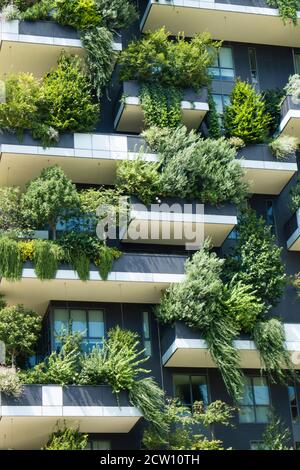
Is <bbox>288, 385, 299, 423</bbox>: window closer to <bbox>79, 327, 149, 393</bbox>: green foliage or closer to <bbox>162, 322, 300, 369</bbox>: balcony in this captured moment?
<bbox>162, 322, 300, 369</bbox>: balcony

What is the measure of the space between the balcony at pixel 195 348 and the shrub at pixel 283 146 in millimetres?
6453

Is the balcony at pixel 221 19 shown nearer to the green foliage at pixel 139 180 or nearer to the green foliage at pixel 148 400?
the green foliage at pixel 139 180

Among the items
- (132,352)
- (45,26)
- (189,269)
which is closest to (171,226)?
(189,269)

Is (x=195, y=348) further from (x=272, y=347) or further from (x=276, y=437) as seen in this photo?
(x=276, y=437)

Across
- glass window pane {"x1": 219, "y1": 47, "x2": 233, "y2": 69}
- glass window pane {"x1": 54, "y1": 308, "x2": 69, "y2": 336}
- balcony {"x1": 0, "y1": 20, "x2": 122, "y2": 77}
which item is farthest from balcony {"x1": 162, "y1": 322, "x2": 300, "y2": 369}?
glass window pane {"x1": 219, "y1": 47, "x2": 233, "y2": 69}

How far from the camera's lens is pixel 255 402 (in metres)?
44.5

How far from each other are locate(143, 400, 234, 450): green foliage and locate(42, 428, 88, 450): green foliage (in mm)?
2046

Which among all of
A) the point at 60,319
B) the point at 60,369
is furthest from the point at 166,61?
the point at 60,369

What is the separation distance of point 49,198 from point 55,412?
6.99m

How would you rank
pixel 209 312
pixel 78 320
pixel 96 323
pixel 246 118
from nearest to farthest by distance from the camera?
1. pixel 209 312
2. pixel 78 320
3. pixel 96 323
4. pixel 246 118

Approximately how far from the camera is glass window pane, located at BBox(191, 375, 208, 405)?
4409 cm

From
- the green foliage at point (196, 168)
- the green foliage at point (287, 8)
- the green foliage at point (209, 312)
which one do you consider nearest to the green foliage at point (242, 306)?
the green foliage at point (209, 312)

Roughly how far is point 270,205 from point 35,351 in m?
10.4
